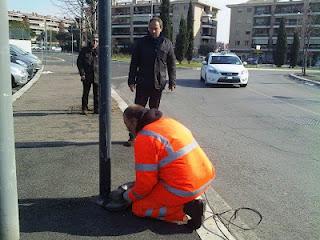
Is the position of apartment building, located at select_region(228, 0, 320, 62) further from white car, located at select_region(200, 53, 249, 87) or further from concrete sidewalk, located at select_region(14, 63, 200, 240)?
Result: concrete sidewalk, located at select_region(14, 63, 200, 240)

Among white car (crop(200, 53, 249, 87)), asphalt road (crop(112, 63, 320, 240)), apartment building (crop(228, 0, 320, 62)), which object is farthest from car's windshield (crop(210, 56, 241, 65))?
apartment building (crop(228, 0, 320, 62))

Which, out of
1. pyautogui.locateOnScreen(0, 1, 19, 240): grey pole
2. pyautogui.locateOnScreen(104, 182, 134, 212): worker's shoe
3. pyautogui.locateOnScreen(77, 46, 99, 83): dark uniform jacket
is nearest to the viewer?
pyautogui.locateOnScreen(0, 1, 19, 240): grey pole

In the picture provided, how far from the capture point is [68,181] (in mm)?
4668

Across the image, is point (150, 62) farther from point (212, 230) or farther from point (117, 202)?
point (212, 230)

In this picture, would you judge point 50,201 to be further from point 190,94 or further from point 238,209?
point 190,94

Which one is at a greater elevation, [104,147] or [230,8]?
[230,8]

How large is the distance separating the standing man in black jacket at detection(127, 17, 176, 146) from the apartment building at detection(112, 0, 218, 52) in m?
95.7

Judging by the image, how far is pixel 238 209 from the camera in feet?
13.7

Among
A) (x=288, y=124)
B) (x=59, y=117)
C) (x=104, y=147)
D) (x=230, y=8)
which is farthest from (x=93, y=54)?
(x=230, y=8)

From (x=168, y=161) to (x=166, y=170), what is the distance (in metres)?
0.09

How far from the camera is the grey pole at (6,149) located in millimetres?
2723

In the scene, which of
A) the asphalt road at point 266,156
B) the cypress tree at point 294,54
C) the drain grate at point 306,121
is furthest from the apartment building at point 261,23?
the drain grate at point 306,121

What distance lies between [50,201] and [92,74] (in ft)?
17.8

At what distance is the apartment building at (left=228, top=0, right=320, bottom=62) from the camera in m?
92.5
